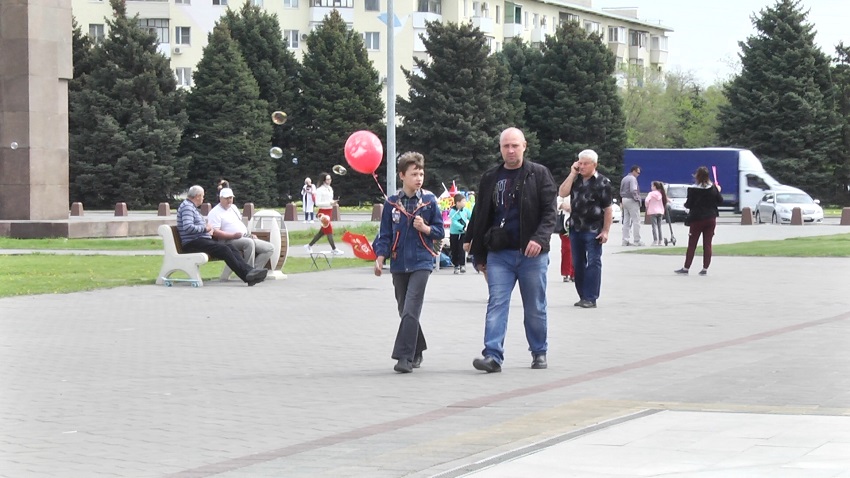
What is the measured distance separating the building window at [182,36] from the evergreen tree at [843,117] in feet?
137

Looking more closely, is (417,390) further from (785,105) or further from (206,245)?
(785,105)

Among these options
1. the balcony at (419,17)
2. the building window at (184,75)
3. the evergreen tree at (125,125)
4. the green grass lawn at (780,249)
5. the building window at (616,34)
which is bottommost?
the green grass lawn at (780,249)

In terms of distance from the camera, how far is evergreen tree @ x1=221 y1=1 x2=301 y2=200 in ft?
249

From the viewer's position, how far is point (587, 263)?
52.0 ft

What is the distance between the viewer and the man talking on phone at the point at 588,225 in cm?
1585

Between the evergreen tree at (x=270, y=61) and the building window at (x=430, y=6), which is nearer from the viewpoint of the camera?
the evergreen tree at (x=270, y=61)

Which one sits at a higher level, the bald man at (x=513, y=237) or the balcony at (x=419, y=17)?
the balcony at (x=419, y=17)

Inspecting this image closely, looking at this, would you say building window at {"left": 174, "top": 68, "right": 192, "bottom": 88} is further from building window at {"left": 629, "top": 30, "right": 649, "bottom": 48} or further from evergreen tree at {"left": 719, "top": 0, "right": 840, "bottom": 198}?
building window at {"left": 629, "top": 30, "right": 649, "bottom": 48}

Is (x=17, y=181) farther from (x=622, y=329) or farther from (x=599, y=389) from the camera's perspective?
(x=599, y=389)

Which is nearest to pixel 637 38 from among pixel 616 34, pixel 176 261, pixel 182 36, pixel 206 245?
pixel 616 34

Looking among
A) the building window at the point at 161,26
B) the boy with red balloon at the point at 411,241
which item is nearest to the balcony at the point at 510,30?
the building window at the point at 161,26

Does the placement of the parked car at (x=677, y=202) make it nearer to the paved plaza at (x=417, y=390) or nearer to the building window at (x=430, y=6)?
the paved plaza at (x=417, y=390)

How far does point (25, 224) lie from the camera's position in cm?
3294

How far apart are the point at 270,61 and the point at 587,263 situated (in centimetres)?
6272
